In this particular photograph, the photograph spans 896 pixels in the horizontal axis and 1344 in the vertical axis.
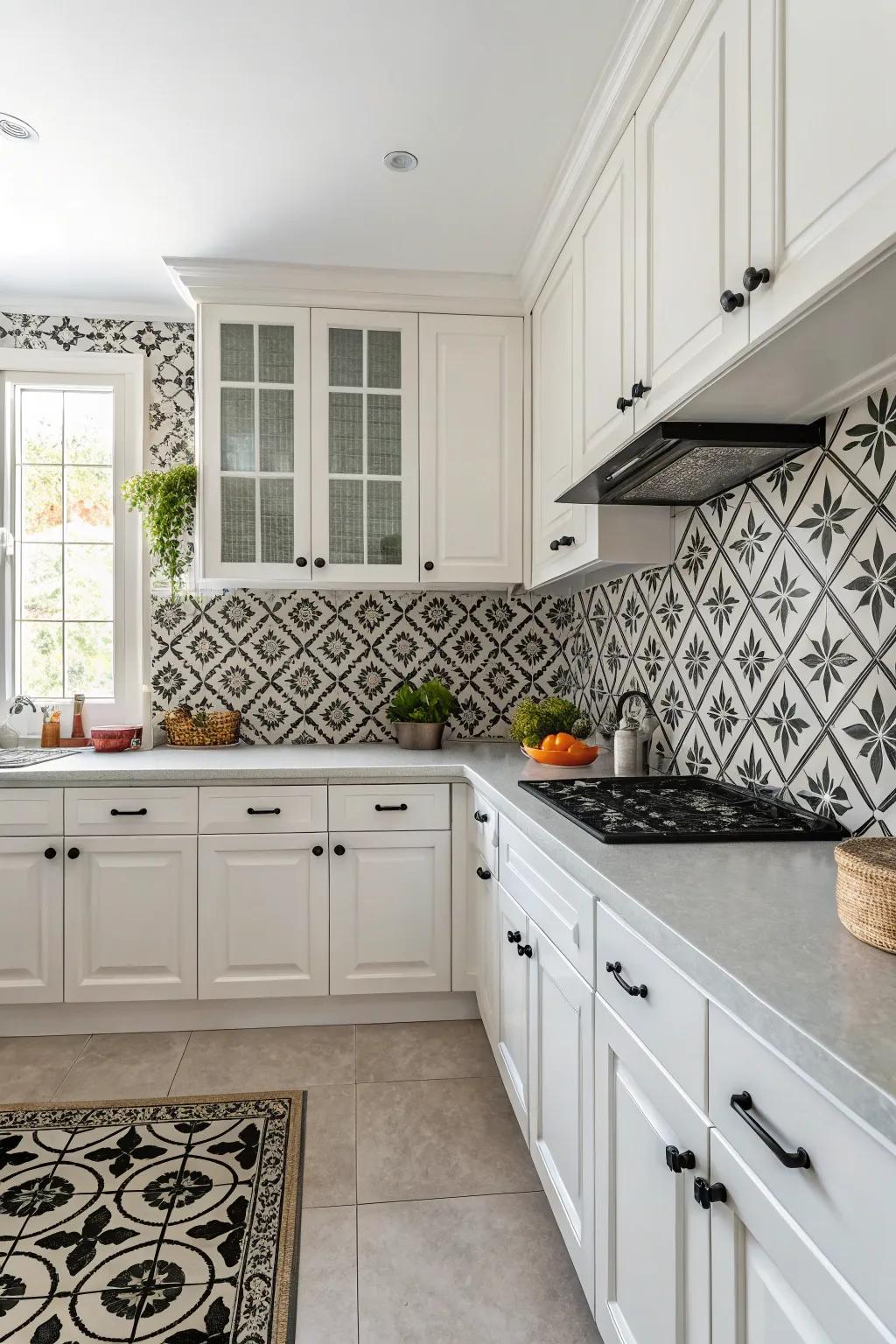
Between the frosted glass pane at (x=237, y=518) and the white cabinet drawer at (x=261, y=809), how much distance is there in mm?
864

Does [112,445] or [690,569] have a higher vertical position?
[112,445]

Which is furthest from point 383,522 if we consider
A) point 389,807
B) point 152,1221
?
point 152,1221

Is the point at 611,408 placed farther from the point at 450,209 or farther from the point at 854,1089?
the point at 854,1089

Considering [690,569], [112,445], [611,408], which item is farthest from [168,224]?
[690,569]

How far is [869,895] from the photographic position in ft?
3.04

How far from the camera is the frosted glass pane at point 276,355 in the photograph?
290cm

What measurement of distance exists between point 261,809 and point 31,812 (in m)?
0.73

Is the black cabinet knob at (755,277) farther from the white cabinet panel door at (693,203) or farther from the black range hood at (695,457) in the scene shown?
the black range hood at (695,457)

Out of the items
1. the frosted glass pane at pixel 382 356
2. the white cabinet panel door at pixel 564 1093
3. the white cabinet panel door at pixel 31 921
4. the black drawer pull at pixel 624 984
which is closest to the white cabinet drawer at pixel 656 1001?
the black drawer pull at pixel 624 984

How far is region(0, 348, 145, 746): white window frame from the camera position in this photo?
10.5 ft

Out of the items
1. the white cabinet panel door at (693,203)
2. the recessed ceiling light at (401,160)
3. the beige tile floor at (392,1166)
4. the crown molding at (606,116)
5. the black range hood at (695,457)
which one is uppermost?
the recessed ceiling light at (401,160)

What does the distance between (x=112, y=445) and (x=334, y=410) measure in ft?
3.31

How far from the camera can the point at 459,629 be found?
10.9 feet

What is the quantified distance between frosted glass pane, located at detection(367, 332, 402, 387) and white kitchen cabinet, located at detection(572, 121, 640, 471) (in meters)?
0.89
